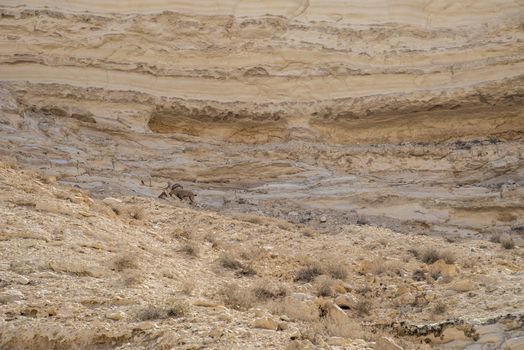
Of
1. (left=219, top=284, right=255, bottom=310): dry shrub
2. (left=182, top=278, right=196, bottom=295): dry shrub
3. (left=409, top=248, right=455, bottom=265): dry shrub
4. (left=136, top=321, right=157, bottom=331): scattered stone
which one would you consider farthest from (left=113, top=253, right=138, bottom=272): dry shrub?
(left=409, top=248, right=455, bottom=265): dry shrub

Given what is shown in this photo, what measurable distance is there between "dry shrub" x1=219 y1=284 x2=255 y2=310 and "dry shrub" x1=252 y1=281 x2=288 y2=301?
0.72 feet

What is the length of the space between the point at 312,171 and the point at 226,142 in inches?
102

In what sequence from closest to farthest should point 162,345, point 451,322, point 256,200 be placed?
point 162,345, point 451,322, point 256,200

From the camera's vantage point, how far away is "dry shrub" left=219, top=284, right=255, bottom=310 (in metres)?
6.95

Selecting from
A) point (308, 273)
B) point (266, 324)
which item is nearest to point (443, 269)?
point (308, 273)

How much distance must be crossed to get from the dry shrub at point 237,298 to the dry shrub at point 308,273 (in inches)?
59.5

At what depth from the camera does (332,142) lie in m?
17.8

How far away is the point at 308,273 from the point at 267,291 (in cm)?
128

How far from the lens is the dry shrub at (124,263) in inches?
295

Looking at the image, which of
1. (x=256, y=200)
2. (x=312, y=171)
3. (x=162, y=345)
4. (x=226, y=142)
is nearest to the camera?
(x=162, y=345)

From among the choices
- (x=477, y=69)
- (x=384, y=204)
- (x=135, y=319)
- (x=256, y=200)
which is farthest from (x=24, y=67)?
(x=135, y=319)

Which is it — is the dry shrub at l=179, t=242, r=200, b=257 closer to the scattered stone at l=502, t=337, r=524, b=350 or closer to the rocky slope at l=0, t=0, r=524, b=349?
the rocky slope at l=0, t=0, r=524, b=349

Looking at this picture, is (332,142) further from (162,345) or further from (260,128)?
(162,345)

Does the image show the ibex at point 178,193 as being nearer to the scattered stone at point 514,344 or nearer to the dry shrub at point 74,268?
the dry shrub at point 74,268
